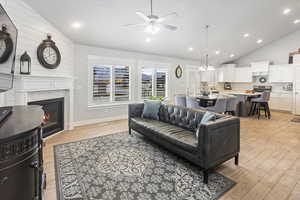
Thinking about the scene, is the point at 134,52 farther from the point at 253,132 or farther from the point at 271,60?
the point at 271,60

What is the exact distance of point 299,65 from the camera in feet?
20.9

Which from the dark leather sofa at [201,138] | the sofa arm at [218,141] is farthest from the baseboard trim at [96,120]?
the sofa arm at [218,141]

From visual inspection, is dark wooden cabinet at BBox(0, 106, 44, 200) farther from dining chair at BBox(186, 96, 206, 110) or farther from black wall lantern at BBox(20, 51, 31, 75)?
dining chair at BBox(186, 96, 206, 110)

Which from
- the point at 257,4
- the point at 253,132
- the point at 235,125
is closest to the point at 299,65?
the point at 257,4

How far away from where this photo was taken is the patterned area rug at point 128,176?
6.21 feet

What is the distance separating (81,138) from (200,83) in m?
6.76

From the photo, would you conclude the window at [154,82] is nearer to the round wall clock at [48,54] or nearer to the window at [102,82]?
the window at [102,82]

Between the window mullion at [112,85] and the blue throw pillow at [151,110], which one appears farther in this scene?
the window mullion at [112,85]

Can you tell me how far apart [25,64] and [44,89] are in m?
0.66

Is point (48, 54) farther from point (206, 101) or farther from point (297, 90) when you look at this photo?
point (297, 90)

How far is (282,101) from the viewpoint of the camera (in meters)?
7.17

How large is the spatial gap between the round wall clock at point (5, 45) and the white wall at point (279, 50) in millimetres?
10016

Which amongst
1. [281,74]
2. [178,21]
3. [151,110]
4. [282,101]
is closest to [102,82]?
[151,110]

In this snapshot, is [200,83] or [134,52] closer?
[134,52]
